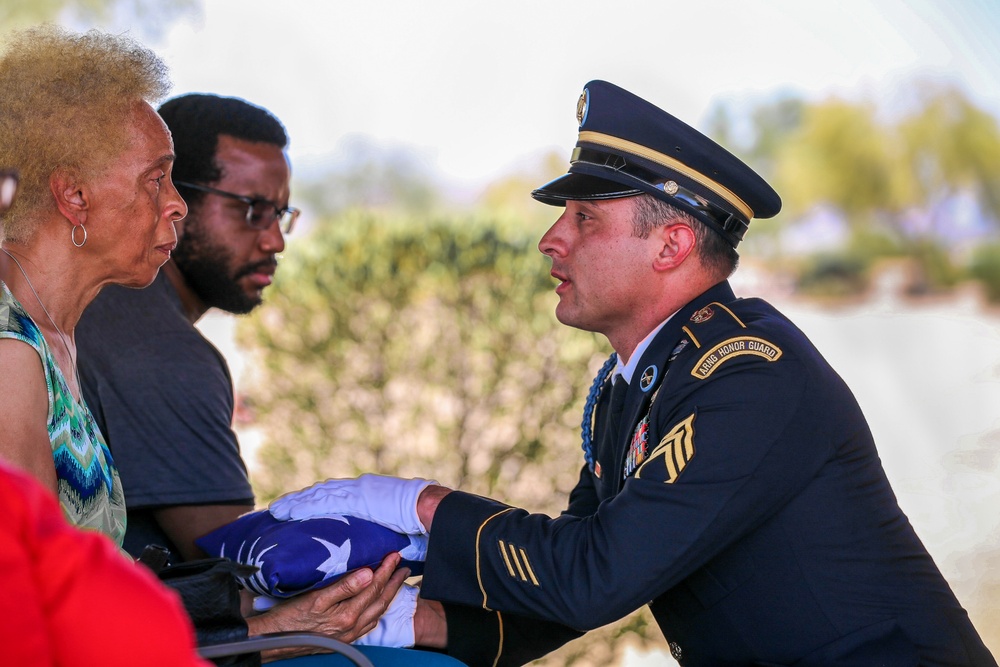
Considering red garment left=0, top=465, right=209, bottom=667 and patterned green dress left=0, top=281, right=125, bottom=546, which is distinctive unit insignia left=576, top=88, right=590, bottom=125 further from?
red garment left=0, top=465, right=209, bottom=667

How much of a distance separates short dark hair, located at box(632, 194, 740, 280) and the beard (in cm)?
128

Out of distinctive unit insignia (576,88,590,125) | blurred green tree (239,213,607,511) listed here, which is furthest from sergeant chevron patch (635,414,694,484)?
blurred green tree (239,213,607,511)

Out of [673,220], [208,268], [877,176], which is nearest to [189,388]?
[208,268]

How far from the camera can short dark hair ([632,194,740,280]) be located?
2.34 meters

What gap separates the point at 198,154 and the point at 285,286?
6.74ft

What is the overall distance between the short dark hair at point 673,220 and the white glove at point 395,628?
100 cm

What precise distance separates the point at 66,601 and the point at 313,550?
1.16 m

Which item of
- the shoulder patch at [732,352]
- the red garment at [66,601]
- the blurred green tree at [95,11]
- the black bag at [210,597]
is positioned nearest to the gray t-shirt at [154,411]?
the black bag at [210,597]

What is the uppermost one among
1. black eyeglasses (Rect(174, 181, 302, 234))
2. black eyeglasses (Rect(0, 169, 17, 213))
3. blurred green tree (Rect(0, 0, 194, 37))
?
blurred green tree (Rect(0, 0, 194, 37))

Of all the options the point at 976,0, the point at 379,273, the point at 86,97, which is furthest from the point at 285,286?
the point at 976,0

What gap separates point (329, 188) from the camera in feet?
31.9

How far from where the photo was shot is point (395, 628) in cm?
A: 237

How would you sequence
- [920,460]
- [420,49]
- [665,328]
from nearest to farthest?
[665,328]
[920,460]
[420,49]

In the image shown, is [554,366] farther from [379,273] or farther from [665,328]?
[665,328]
